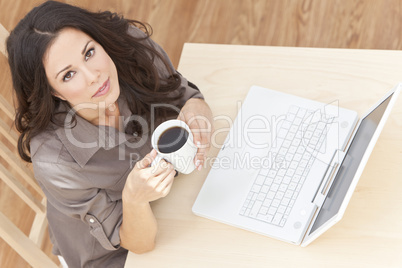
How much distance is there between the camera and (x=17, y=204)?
2.13 metres

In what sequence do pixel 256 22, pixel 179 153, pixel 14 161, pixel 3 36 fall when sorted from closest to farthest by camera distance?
pixel 179 153 < pixel 3 36 < pixel 14 161 < pixel 256 22

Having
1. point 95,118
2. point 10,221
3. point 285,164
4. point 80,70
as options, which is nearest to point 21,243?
point 10,221

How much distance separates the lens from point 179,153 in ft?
3.30

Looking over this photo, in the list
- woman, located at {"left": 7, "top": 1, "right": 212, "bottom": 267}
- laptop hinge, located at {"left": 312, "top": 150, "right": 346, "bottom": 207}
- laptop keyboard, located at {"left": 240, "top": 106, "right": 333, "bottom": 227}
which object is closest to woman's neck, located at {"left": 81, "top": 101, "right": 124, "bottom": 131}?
woman, located at {"left": 7, "top": 1, "right": 212, "bottom": 267}

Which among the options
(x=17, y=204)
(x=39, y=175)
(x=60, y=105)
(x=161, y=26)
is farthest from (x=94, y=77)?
(x=161, y=26)

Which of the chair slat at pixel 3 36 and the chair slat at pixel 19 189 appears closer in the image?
the chair slat at pixel 3 36

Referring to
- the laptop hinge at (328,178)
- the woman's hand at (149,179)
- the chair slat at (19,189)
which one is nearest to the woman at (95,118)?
the woman's hand at (149,179)

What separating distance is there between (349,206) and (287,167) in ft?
0.53

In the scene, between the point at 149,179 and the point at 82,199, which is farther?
the point at 82,199

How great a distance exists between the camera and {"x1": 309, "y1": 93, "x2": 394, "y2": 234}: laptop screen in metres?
0.98

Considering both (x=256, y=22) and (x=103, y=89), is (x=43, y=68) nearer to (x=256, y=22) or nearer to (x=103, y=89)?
(x=103, y=89)

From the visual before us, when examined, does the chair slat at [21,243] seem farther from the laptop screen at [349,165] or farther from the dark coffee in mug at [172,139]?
the laptop screen at [349,165]

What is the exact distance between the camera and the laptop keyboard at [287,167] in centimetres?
111

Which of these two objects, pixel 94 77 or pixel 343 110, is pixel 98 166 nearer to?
pixel 94 77
